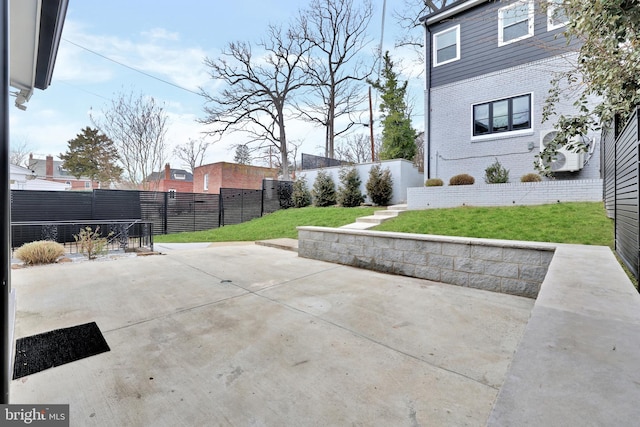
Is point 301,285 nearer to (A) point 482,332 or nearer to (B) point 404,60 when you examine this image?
(A) point 482,332

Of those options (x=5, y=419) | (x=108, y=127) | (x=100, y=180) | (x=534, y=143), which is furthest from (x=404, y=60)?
(x=100, y=180)

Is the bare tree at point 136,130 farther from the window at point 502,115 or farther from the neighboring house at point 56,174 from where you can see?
the neighboring house at point 56,174

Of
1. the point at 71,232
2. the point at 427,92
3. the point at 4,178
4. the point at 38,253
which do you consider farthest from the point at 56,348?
the point at 427,92

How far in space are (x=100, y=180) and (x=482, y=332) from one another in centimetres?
2495

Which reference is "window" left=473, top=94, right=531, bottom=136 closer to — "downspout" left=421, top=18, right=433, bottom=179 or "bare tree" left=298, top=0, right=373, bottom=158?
"downspout" left=421, top=18, right=433, bottom=179

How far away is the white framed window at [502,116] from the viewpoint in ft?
29.4

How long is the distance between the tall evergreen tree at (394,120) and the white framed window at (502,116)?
11.2ft

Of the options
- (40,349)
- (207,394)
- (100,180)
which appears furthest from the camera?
(100,180)

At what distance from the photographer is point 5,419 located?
135 centimetres

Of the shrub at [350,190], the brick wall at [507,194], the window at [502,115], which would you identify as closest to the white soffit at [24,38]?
the brick wall at [507,194]

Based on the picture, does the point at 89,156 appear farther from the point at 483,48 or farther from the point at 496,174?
the point at 496,174

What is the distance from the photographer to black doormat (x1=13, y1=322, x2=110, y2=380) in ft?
6.72

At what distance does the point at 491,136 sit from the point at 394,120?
14.6 feet

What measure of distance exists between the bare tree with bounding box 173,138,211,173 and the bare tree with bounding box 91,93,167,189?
8.89 m
